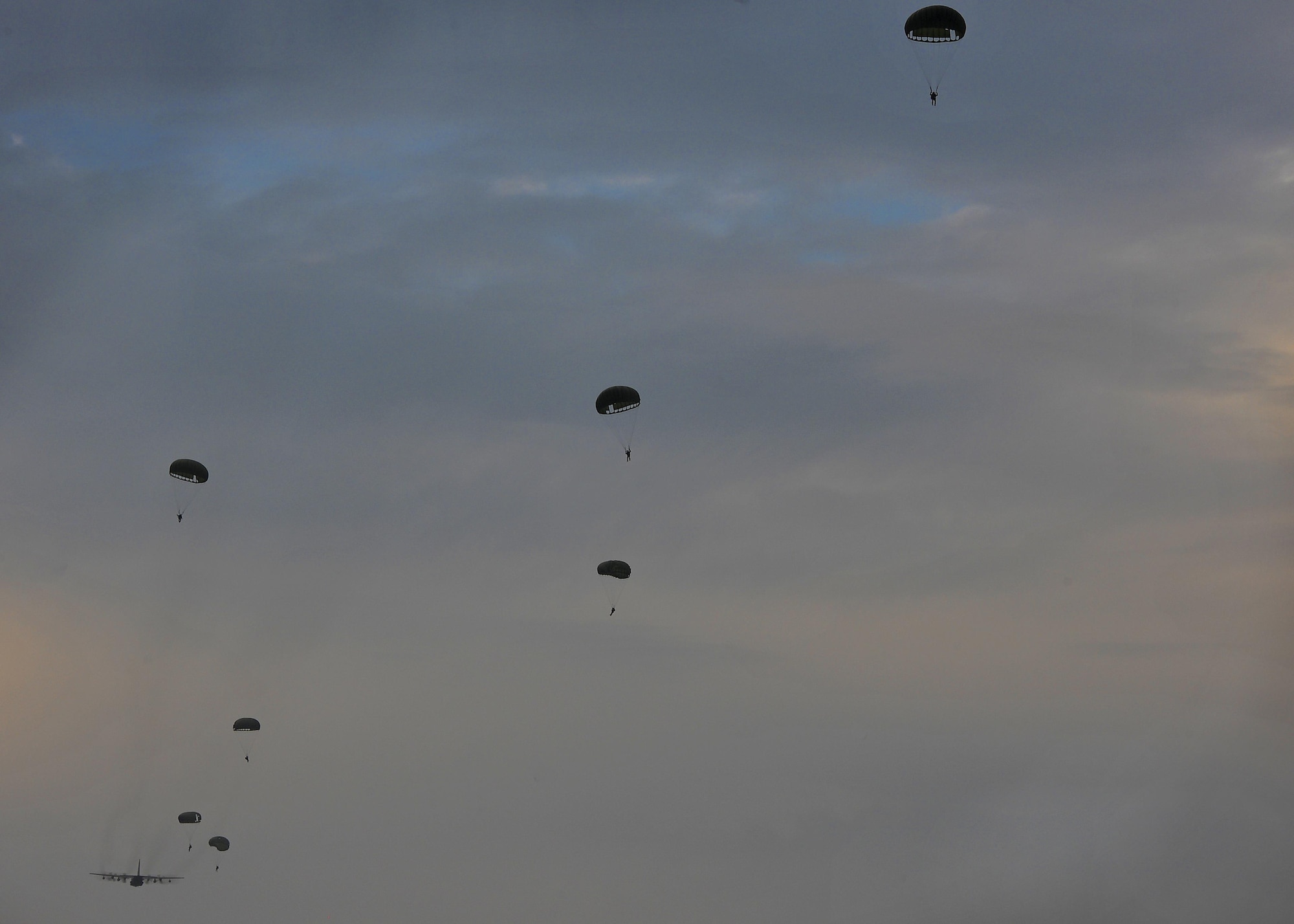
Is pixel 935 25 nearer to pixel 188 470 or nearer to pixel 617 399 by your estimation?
pixel 617 399

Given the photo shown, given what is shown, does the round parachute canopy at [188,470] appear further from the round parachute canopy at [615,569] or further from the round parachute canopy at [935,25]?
the round parachute canopy at [935,25]

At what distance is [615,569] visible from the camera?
270 ft

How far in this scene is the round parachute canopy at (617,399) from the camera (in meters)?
71.2

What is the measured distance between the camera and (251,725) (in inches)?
3866

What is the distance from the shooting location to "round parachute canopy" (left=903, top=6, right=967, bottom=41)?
59938 millimetres

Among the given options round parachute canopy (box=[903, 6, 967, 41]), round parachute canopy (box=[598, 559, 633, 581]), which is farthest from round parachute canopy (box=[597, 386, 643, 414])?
round parachute canopy (box=[903, 6, 967, 41])

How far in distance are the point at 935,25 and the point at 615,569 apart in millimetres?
42322

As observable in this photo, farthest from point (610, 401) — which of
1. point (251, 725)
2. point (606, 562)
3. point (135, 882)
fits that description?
point (135, 882)

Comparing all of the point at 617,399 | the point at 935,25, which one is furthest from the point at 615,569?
the point at 935,25

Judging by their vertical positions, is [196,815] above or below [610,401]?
below

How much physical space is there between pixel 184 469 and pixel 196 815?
5971 centimetres

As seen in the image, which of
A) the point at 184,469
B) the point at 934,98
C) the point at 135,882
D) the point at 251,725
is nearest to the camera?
the point at 934,98

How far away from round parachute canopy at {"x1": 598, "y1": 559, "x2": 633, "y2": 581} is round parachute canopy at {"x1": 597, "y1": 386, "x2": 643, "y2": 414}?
1450 centimetres

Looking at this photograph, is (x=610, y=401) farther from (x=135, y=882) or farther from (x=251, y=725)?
(x=135, y=882)
